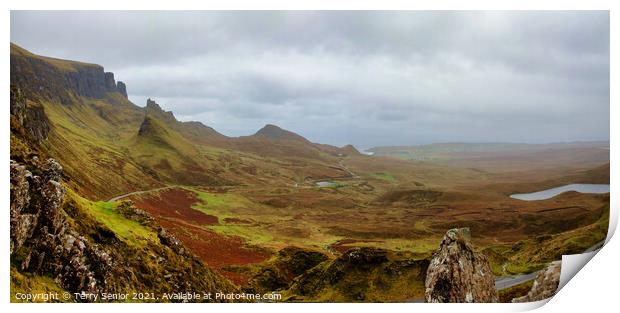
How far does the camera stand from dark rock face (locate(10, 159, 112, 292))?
20.2 metres

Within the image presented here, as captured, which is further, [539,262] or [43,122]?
[43,122]

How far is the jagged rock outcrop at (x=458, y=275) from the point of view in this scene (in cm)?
2577

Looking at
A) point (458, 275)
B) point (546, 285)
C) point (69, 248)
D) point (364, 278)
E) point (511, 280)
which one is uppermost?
point (69, 248)

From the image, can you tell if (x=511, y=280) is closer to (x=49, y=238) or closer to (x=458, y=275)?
(x=458, y=275)

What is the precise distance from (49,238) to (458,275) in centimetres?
2192

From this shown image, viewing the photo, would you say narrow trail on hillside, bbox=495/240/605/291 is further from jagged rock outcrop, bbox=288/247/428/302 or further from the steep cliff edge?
the steep cliff edge

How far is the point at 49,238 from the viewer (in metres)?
20.3

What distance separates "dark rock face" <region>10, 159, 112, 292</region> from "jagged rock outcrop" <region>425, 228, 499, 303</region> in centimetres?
1830

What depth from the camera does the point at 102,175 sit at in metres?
97.2

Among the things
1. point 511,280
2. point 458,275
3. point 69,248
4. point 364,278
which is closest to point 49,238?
point 69,248

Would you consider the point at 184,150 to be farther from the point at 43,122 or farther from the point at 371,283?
the point at 371,283

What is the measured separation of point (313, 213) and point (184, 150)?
72951mm

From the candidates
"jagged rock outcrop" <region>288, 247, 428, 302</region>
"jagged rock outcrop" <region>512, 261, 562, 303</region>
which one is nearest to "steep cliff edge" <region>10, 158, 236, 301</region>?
"jagged rock outcrop" <region>288, 247, 428, 302</region>
